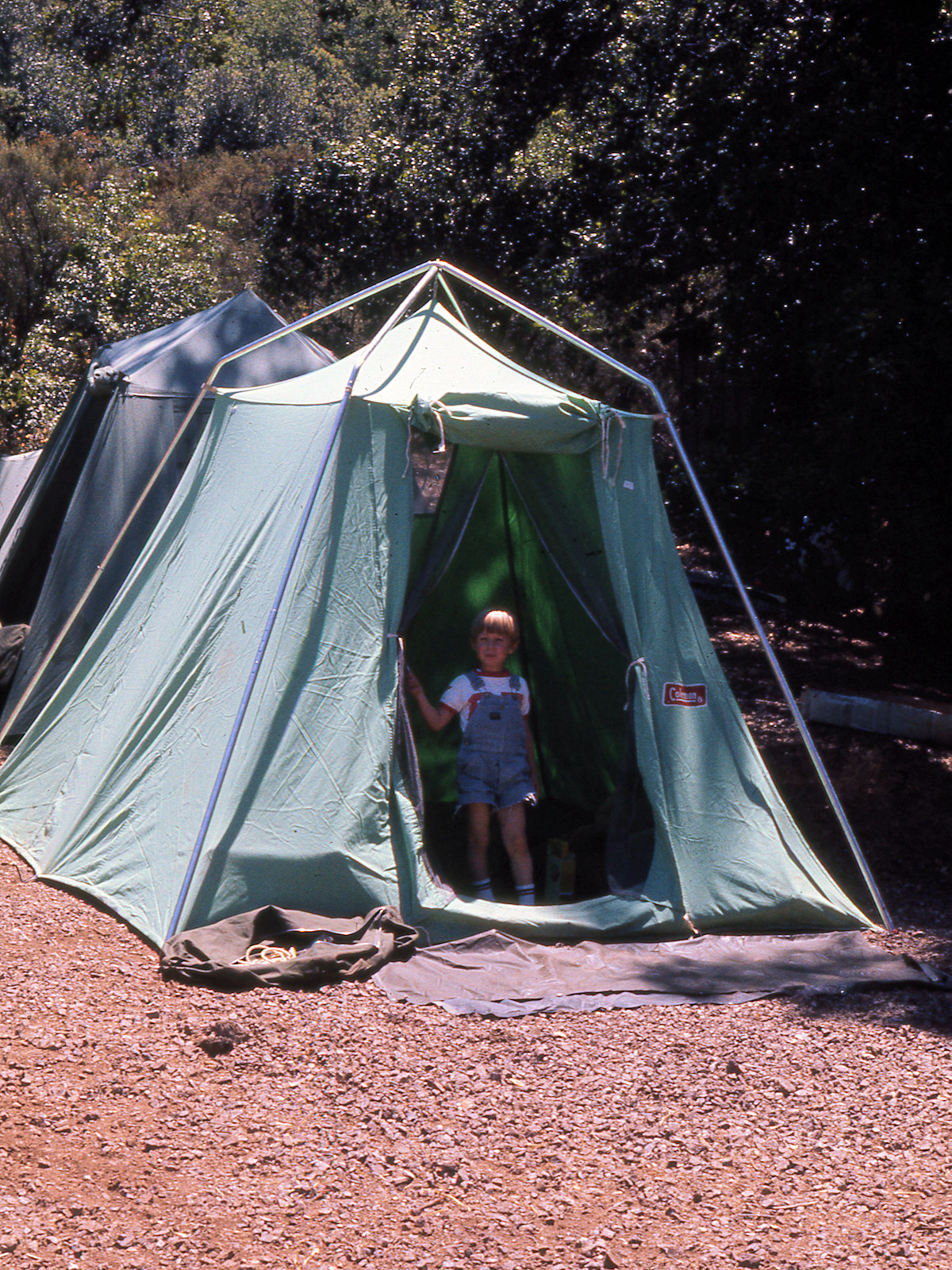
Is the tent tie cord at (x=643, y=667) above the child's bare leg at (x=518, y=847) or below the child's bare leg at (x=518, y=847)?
above

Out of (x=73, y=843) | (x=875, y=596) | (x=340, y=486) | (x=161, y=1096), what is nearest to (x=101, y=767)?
(x=73, y=843)

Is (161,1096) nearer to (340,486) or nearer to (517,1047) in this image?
(517,1047)

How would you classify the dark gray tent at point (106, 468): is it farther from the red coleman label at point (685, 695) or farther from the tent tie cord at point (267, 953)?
the red coleman label at point (685, 695)

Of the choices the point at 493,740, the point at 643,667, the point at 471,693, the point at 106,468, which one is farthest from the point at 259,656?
the point at 106,468

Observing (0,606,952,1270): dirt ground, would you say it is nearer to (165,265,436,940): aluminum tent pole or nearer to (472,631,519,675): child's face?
(165,265,436,940): aluminum tent pole

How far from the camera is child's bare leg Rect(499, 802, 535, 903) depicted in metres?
4.82

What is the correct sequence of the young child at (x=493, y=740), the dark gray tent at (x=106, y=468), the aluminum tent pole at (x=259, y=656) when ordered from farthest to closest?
the dark gray tent at (x=106, y=468)
the young child at (x=493, y=740)
the aluminum tent pole at (x=259, y=656)

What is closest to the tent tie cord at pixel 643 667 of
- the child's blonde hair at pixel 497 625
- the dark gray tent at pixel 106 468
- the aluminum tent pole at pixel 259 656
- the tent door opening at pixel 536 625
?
the tent door opening at pixel 536 625

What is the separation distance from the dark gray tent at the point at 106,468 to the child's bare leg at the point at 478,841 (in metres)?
3.10

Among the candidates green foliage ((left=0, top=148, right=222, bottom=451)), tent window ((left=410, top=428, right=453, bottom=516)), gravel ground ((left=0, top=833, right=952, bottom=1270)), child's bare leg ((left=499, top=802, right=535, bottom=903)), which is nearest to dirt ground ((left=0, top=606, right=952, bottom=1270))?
gravel ground ((left=0, top=833, right=952, bottom=1270))

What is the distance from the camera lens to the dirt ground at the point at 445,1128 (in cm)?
271

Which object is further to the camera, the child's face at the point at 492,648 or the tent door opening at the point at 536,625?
the tent door opening at the point at 536,625

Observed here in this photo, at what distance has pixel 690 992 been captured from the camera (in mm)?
4023

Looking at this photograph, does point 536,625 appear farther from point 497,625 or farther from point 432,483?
point 497,625
